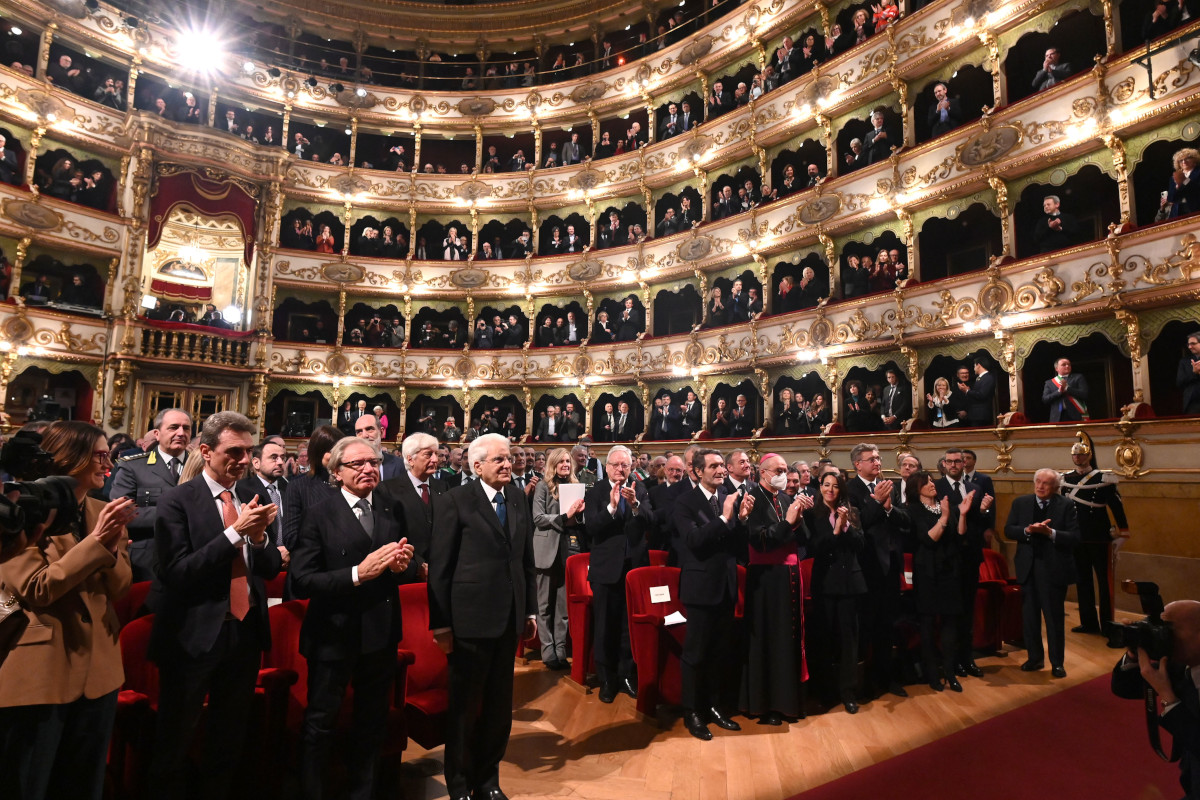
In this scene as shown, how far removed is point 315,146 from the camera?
17.9 meters

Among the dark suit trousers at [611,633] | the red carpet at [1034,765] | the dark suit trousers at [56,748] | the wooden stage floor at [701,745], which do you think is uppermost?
the dark suit trousers at [56,748]

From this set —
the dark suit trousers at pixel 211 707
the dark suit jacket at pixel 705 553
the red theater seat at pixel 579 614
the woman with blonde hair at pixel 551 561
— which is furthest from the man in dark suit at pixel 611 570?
the dark suit trousers at pixel 211 707

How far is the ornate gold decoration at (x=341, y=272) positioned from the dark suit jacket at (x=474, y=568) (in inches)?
614

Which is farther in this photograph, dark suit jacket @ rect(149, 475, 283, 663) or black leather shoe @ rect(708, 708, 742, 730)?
black leather shoe @ rect(708, 708, 742, 730)

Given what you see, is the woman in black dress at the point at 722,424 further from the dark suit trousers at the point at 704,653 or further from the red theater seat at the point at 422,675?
the red theater seat at the point at 422,675

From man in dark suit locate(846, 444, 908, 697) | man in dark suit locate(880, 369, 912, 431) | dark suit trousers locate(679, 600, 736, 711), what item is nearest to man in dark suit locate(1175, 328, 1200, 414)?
man in dark suit locate(880, 369, 912, 431)

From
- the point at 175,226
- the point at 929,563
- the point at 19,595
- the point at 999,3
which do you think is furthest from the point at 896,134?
the point at 175,226

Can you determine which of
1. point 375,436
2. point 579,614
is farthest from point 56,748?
point 579,614

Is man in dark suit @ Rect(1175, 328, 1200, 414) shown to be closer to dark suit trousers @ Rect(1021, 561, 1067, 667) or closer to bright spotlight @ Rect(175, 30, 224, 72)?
dark suit trousers @ Rect(1021, 561, 1067, 667)

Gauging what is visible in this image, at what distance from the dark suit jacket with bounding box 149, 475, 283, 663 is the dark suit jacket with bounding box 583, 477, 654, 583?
2.62 m

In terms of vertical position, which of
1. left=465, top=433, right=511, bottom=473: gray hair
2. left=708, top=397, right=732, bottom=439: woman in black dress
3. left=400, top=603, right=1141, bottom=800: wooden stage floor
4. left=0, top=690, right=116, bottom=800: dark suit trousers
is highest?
left=708, top=397, right=732, bottom=439: woman in black dress

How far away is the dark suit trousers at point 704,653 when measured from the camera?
3.92 m

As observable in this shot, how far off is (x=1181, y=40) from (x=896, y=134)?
4.71 m

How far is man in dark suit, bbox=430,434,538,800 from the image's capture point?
2881 mm
